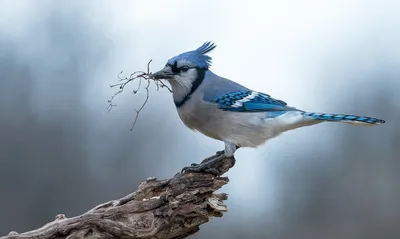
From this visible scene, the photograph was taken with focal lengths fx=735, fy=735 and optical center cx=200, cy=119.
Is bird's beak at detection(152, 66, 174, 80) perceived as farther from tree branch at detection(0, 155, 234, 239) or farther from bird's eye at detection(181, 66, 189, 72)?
tree branch at detection(0, 155, 234, 239)

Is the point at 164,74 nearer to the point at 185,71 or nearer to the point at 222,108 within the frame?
the point at 185,71

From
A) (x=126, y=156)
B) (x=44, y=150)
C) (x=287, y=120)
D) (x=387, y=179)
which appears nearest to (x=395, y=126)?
(x=387, y=179)

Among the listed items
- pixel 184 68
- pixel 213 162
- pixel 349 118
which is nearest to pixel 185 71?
pixel 184 68

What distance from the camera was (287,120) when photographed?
Answer: 2.45m

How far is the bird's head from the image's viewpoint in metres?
2.45

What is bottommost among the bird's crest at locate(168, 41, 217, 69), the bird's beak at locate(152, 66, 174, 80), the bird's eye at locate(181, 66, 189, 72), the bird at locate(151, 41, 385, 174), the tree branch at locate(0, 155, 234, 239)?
the tree branch at locate(0, 155, 234, 239)

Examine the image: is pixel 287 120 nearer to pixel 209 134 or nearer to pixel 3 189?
pixel 209 134

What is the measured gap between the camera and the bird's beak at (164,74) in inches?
95.1

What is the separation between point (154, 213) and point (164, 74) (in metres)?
0.56

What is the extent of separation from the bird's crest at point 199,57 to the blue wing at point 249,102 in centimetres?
14

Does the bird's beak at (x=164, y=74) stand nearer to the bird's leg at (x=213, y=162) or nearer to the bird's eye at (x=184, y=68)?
the bird's eye at (x=184, y=68)

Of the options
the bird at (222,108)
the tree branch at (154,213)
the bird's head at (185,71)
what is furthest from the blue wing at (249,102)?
the tree branch at (154,213)

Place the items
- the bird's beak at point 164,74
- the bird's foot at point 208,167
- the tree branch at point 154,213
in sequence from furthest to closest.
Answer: the bird's beak at point 164,74 → the bird's foot at point 208,167 → the tree branch at point 154,213

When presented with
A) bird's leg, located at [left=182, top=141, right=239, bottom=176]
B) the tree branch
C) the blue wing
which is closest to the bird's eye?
the blue wing
